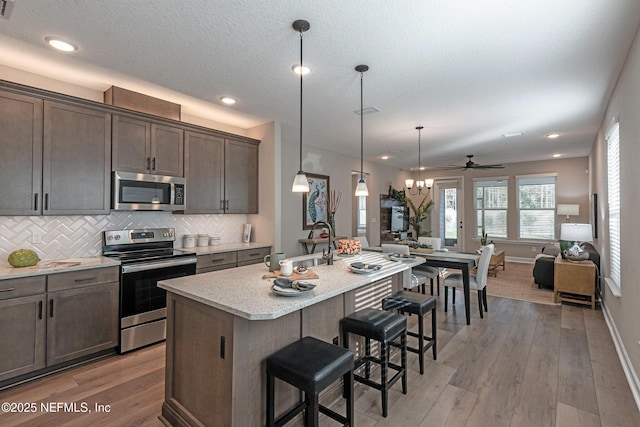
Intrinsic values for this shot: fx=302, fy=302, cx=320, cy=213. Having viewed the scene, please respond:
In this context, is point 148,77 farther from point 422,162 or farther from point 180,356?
point 422,162

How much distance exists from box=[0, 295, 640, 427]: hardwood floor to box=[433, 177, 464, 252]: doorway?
18.9 feet

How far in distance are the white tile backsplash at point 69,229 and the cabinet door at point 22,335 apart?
0.64m

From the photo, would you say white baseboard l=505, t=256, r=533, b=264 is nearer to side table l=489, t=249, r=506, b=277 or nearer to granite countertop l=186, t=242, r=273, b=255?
side table l=489, t=249, r=506, b=277

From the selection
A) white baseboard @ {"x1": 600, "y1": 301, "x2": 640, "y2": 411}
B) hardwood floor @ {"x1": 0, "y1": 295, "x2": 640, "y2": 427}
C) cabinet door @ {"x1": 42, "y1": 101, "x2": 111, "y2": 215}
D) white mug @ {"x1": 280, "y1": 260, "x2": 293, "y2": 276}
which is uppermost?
cabinet door @ {"x1": 42, "y1": 101, "x2": 111, "y2": 215}

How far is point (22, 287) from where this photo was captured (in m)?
2.40

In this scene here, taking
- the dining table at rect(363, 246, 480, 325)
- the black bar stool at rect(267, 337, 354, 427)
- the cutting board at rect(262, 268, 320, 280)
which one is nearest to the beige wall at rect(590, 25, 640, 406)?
the dining table at rect(363, 246, 480, 325)

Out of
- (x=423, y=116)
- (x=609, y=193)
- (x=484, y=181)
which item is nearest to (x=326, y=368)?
(x=423, y=116)

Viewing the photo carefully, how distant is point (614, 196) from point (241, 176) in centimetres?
450

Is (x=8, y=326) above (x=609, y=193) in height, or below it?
below

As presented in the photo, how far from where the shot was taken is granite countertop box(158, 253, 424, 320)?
1540mm

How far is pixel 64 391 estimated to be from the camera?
7.70 feet

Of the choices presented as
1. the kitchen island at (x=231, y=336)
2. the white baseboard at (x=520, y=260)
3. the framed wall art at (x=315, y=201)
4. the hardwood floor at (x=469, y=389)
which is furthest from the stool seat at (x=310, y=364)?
the white baseboard at (x=520, y=260)

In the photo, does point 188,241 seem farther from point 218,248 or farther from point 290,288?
point 290,288

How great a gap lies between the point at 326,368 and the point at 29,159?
3.06 metres
